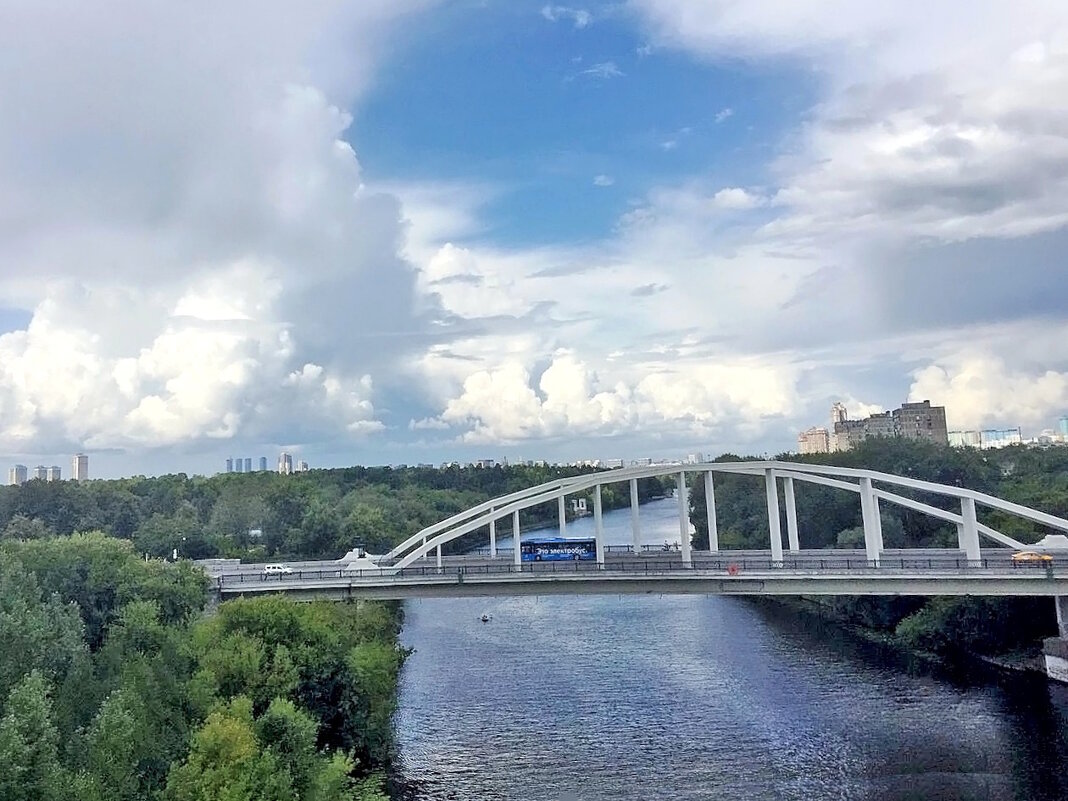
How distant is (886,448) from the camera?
75312mm

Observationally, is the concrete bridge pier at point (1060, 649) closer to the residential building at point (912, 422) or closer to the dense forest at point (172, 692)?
the dense forest at point (172, 692)

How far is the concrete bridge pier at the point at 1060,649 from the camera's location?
37.7 m

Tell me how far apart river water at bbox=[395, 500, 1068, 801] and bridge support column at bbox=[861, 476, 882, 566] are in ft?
19.8

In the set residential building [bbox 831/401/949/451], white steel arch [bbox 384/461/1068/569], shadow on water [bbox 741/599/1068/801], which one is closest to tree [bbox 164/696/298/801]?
shadow on water [bbox 741/599/1068/801]

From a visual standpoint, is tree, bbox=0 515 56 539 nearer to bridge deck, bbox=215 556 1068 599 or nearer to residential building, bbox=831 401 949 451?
bridge deck, bbox=215 556 1068 599

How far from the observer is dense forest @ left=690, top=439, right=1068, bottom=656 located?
139 ft

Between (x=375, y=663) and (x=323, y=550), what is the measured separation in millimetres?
42227

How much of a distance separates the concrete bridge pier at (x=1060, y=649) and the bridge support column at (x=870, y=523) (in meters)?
7.66

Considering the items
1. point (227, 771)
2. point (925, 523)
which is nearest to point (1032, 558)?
point (925, 523)

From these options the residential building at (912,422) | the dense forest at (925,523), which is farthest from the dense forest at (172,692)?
the residential building at (912,422)

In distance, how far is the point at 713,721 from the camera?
34.1 m

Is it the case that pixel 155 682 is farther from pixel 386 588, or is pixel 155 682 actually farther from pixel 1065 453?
pixel 1065 453

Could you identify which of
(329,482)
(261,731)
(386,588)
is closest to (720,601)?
(386,588)

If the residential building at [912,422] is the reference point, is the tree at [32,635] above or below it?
below
